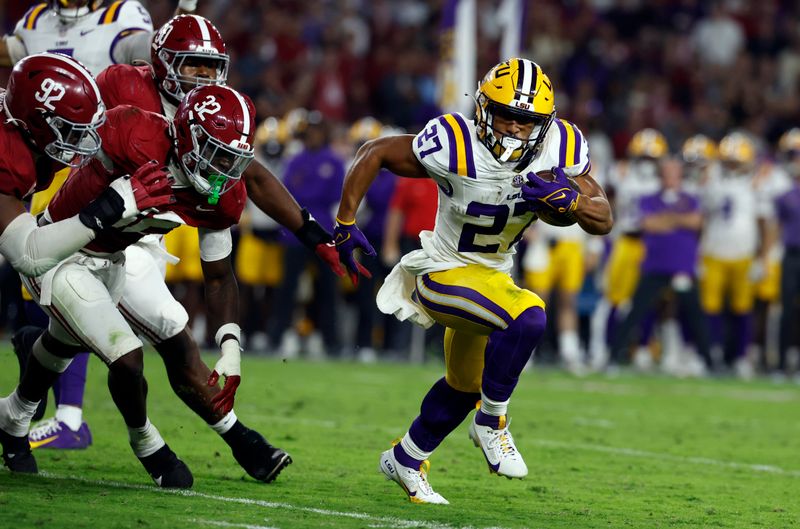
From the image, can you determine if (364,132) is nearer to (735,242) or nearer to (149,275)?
(735,242)

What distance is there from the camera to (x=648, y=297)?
11.7m

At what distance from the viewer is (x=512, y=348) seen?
16.3ft

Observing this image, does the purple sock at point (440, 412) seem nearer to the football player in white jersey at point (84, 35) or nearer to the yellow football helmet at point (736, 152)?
the football player in white jersey at point (84, 35)


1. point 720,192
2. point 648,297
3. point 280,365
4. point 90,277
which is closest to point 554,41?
point 720,192

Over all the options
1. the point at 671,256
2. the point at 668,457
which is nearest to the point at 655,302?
the point at 671,256

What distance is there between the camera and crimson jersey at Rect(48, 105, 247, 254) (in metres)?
4.92

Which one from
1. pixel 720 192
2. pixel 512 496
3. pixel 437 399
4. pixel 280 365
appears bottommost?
pixel 280 365

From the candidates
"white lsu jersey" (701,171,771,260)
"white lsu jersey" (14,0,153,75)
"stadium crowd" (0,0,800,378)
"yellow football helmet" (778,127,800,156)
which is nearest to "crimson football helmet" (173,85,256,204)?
"white lsu jersey" (14,0,153,75)

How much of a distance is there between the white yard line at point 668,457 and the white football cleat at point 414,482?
194 centimetres

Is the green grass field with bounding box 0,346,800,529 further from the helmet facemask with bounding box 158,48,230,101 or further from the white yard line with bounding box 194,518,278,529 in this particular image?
the helmet facemask with bounding box 158,48,230,101

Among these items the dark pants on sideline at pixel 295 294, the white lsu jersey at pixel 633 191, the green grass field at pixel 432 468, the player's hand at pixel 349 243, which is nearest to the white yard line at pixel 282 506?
the green grass field at pixel 432 468

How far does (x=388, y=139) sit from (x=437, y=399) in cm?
106

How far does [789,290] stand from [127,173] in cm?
866

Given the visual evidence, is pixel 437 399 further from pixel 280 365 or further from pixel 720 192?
pixel 720 192
